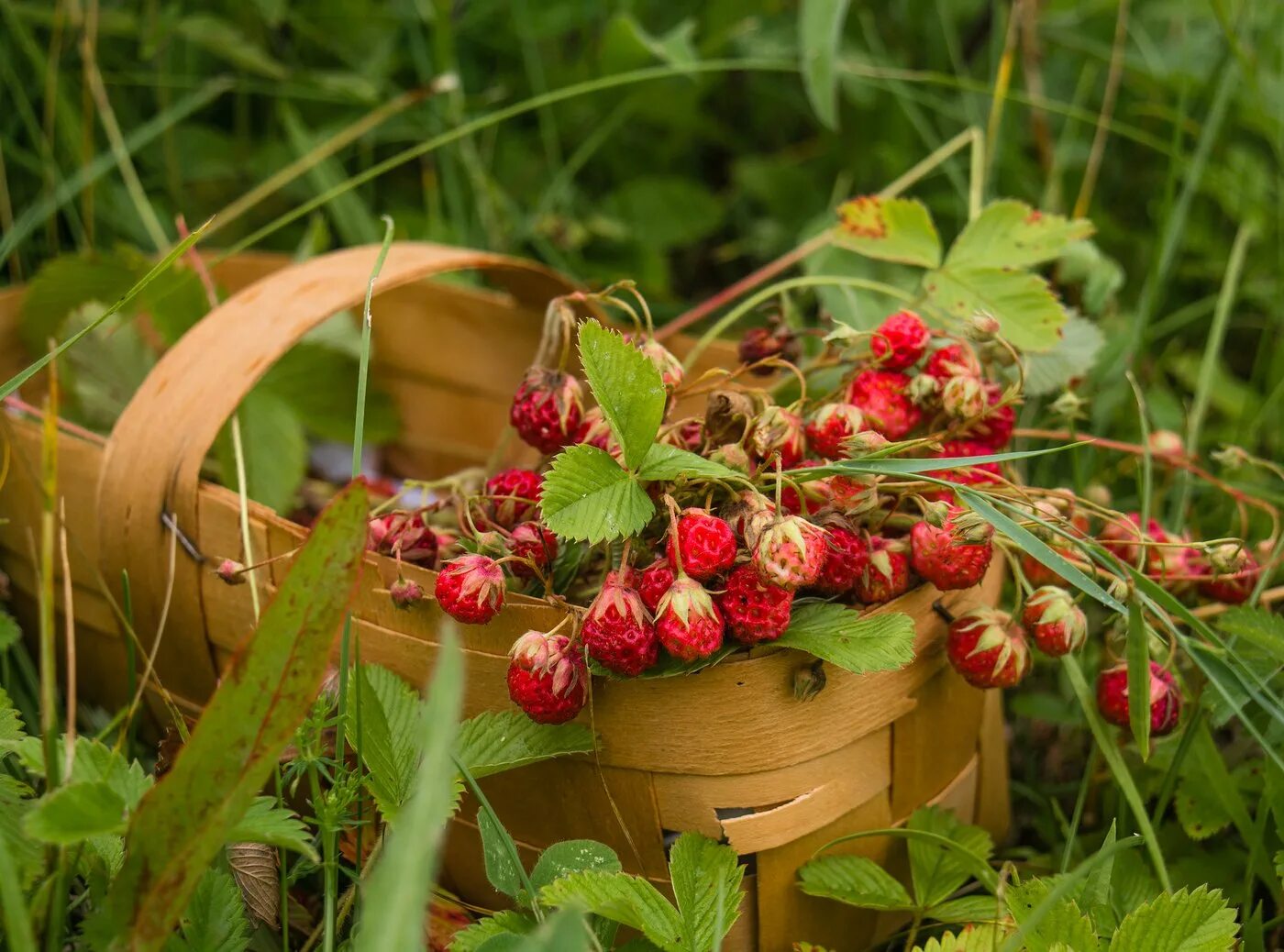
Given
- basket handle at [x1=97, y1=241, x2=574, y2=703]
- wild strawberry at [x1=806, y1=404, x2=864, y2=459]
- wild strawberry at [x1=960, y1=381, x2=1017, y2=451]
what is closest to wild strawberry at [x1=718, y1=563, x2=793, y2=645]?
wild strawberry at [x1=806, y1=404, x2=864, y2=459]

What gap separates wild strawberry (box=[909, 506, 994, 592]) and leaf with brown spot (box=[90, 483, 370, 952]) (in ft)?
1.12

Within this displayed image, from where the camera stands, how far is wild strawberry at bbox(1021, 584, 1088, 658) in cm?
75

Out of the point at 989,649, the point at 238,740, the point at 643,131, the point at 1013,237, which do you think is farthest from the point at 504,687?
the point at 643,131

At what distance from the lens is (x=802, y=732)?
0.74m

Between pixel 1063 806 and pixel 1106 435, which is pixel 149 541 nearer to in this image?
pixel 1063 806

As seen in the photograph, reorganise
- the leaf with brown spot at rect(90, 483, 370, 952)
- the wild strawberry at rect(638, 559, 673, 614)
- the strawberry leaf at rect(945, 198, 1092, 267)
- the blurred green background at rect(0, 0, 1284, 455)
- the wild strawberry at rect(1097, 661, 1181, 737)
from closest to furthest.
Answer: the leaf with brown spot at rect(90, 483, 370, 952) < the wild strawberry at rect(638, 559, 673, 614) < the wild strawberry at rect(1097, 661, 1181, 737) < the strawberry leaf at rect(945, 198, 1092, 267) < the blurred green background at rect(0, 0, 1284, 455)

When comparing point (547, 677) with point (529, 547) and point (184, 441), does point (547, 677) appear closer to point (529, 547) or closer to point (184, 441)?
point (529, 547)

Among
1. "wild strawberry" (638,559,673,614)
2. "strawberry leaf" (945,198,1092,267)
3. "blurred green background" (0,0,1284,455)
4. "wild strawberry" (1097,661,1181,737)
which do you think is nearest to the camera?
"wild strawberry" (638,559,673,614)

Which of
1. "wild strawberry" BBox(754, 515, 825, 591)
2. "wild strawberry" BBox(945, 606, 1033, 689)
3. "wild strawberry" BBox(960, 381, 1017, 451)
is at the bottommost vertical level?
"wild strawberry" BBox(945, 606, 1033, 689)

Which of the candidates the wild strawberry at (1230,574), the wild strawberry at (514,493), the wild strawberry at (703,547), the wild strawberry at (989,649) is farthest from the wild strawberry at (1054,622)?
the wild strawberry at (514,493)

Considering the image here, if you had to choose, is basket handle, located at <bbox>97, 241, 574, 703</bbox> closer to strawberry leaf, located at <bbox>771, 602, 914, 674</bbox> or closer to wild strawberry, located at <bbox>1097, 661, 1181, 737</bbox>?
strawberry leaf, located at <bbox>771, 602, 914, 674</bbox>

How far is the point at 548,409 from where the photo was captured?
0.79 metres

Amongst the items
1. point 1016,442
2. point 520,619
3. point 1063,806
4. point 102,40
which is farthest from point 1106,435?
point 102,40

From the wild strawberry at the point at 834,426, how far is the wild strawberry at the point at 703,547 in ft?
→ 0.42
